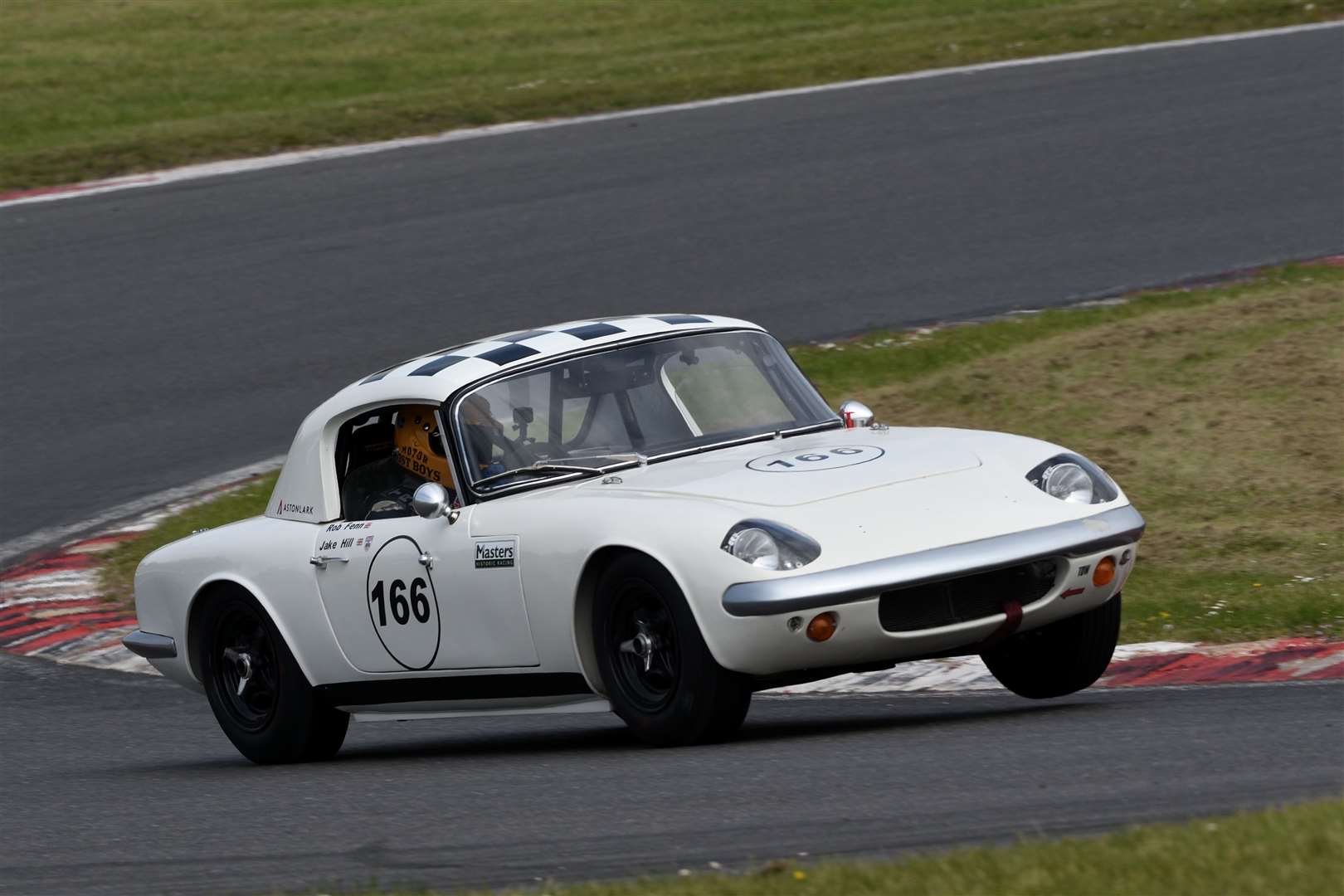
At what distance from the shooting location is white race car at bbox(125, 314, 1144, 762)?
6375mm

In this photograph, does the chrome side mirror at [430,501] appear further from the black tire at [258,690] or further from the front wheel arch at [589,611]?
the black tire at [258,690]

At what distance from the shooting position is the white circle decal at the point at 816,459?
6.88 m

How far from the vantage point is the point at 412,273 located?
52.9 feet

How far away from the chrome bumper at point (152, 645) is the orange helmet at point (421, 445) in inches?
45.9

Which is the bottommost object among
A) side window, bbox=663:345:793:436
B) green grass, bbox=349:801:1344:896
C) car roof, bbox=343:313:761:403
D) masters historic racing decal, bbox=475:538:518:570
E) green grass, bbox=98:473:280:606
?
green grass, bbox=98:473:280:606

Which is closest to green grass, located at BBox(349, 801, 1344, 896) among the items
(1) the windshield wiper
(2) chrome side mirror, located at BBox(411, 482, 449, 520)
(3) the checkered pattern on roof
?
(2) chrome side mirror, located at BBox(411, 482, 449, 520)

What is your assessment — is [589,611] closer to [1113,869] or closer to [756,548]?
[756,548]


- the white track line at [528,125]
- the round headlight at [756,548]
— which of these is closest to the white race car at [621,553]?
the round headlight at [756,548]

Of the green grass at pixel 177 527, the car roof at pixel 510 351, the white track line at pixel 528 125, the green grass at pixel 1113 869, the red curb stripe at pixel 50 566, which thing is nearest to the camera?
the green grass at pixel 1113 869

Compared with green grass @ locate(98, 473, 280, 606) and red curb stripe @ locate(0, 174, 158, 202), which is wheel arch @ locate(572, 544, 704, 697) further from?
red curb stripe @ locate(0, 174, 158, 202)

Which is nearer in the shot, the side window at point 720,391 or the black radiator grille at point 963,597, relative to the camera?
the black radiator grille at point 963,597

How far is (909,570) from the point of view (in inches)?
250

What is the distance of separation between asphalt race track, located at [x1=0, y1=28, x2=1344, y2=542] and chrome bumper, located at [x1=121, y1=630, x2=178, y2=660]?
430cm

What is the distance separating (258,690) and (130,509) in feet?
15.5
